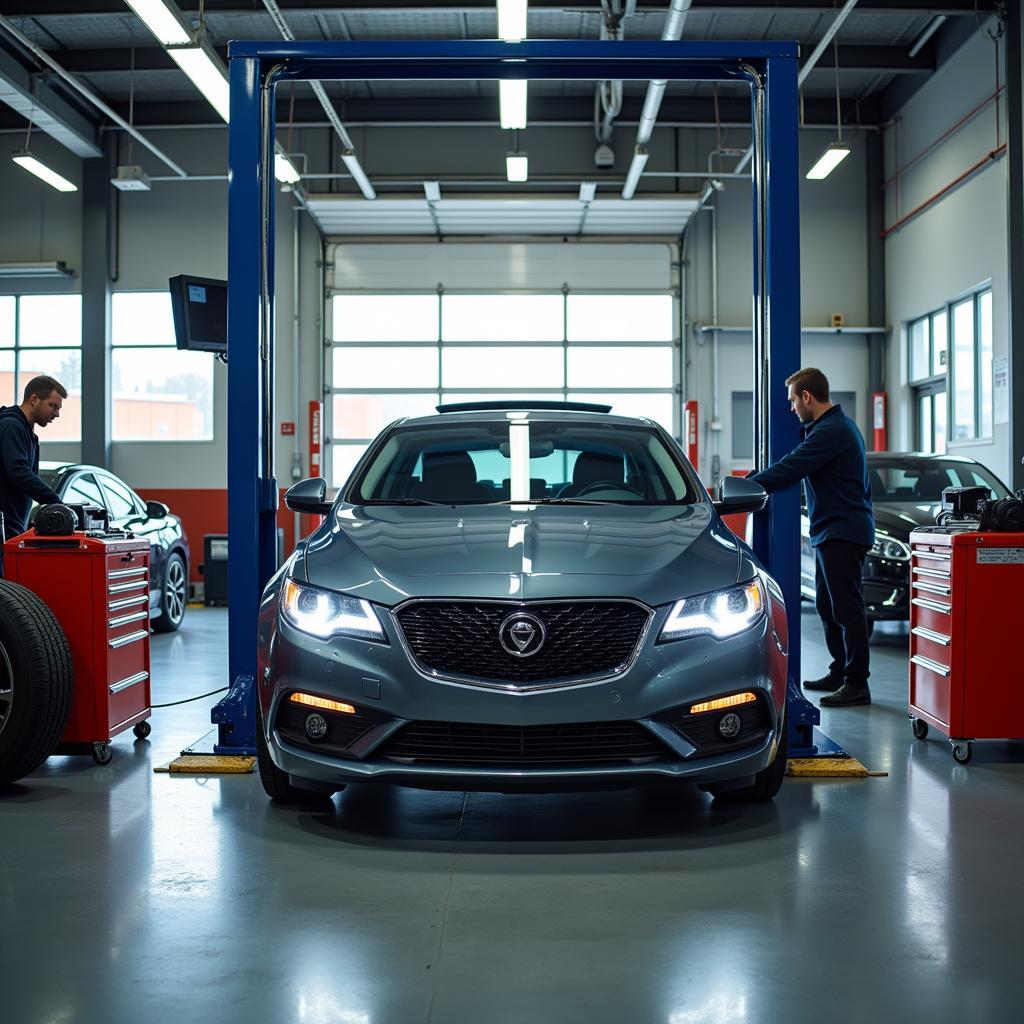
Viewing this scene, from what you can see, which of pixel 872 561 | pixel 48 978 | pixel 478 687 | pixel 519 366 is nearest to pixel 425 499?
pixel 478 687

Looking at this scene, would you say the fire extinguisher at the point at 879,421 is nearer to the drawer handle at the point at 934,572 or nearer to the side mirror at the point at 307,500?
the drawer handle at the point at 934,572

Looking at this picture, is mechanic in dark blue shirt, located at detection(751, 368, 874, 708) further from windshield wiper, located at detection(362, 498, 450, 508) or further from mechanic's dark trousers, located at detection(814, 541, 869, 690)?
windshield wiper, located at detection(362, 498, 450, 508)

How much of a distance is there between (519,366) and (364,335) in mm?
2290

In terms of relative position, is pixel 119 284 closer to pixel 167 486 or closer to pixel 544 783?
pixel 167 486

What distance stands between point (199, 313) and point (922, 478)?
605 centimetres

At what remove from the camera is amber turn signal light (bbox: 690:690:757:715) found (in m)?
3.28

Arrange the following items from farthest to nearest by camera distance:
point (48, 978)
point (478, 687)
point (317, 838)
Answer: point (317, 838), point (478, 687), point (48, 978)

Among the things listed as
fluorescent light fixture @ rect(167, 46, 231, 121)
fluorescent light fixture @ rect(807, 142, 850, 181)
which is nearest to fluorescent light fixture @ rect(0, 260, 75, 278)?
fluorescent light fixture @ rect(167, 46, 231, 121)

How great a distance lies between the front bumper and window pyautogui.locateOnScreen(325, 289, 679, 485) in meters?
13.3

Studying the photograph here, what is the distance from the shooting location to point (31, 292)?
1664 centimetres

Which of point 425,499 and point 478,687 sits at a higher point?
point 425,499

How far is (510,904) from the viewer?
2889mm

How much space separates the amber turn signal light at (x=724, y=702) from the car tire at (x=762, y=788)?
0.41 meters

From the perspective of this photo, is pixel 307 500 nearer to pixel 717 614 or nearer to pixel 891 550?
pixel 717 614
